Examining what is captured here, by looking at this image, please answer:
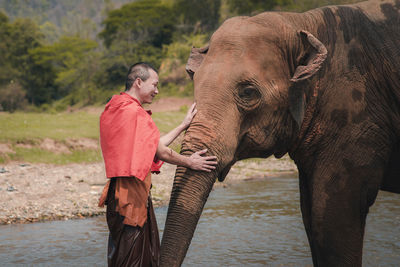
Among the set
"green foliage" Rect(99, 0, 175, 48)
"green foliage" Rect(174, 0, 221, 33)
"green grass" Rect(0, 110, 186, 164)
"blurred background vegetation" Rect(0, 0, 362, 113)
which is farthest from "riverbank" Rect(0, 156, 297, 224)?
"green foliage" Rect(99, 0, 175, 48)

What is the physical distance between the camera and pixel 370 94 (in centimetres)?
432

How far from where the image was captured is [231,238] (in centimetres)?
809

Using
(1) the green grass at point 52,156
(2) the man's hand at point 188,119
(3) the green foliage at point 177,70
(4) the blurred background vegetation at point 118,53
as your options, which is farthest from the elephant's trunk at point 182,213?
(4) the blurred background vegetation at point 118,53

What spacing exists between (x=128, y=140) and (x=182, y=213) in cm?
63

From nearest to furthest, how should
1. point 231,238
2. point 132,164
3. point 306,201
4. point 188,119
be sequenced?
point 132,164 < point 188,119 < point 306,201 < point 231,238

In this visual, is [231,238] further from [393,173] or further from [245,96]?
[245,96]

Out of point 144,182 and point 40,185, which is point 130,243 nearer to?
point 144,182

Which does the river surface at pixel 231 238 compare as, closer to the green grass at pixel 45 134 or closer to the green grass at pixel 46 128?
the green grass at pixel 45 134

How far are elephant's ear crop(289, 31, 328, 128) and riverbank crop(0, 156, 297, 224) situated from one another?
21.7ft

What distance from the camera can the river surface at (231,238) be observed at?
6988 millimetres

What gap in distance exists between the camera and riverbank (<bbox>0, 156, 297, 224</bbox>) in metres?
9.96

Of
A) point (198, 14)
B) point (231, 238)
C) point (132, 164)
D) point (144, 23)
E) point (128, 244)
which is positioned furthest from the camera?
point (144, 23)

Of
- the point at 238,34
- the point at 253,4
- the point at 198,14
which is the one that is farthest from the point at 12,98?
the point at 238,34

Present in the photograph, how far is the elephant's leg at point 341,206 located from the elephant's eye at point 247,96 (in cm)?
80
